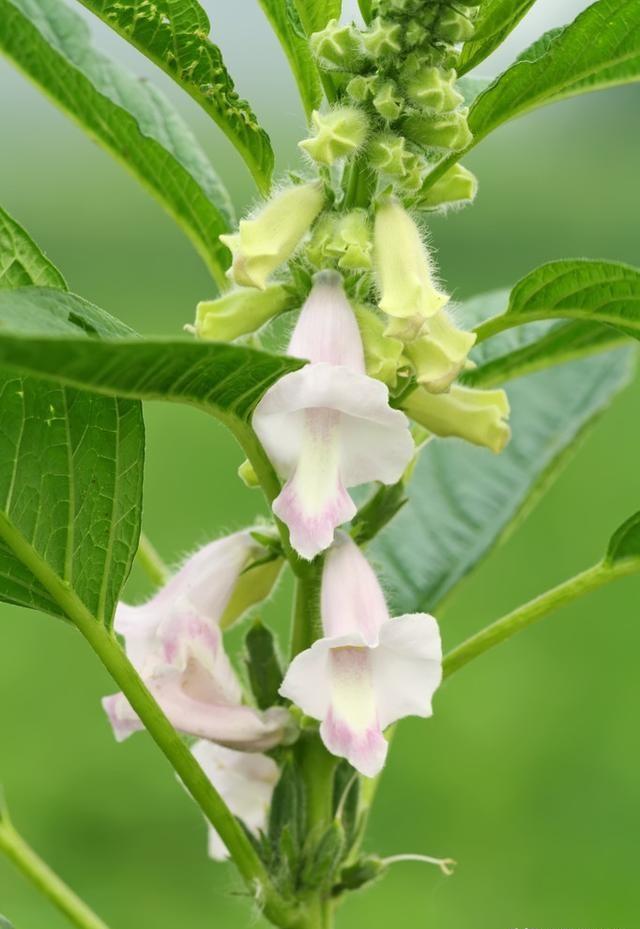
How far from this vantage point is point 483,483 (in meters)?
1.82

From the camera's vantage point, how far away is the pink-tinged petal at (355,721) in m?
1.11

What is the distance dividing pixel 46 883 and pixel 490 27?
89 centimetres

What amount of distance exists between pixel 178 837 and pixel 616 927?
142cm

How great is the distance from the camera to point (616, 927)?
13.6 ft

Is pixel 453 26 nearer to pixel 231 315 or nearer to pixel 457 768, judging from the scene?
pixel 231 315

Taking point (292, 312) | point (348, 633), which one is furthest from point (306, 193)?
point (348, 633)

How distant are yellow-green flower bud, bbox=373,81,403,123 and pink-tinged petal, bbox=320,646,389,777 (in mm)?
447

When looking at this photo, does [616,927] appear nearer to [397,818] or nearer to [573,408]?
[397,818]

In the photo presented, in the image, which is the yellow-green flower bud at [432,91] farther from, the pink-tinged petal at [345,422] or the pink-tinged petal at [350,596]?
the pink-tinged petal at [350,596]

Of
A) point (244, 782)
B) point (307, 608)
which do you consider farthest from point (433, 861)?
point (307, 608)

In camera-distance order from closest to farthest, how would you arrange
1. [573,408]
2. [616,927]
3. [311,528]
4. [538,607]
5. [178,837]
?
1. [311,528]
2. [538,607]
3. [573,408]
4. [616,927]
5. [178,837]

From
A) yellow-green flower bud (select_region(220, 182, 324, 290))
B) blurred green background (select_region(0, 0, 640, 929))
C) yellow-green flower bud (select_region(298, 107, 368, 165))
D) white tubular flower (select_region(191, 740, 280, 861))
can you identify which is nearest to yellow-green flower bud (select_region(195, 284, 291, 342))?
yellow-green flower bud (select_region(220, 182, 324, 290))

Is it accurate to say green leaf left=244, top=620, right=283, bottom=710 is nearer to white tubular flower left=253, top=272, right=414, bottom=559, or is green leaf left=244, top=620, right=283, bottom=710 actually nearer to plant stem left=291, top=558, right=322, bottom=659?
plant stem left=291, top=558, right=322, bottom=659

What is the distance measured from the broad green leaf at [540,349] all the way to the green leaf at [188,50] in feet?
1.30
